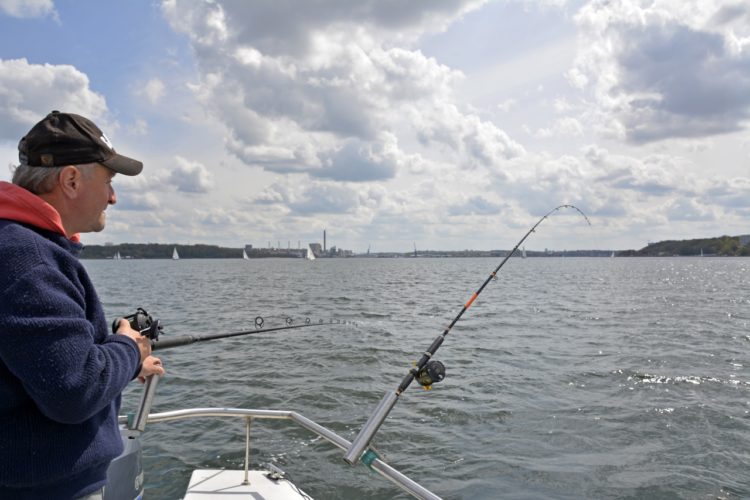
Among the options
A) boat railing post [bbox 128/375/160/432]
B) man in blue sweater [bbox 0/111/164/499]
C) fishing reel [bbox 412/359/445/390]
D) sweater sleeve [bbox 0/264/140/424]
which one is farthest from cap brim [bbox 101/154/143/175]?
fishing reel [bbox 412/359/445/390]

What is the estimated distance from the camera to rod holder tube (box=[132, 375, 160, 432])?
2.32m

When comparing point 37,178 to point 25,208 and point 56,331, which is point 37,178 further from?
point 56,331

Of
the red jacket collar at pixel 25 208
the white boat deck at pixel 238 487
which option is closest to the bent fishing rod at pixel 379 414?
the white boat deck at pixel 238 487

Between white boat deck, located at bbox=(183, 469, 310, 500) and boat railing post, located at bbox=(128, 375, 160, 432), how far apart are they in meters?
1.56

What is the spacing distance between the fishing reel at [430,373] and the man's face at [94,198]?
80.6 inches

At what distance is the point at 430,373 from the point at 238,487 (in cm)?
190

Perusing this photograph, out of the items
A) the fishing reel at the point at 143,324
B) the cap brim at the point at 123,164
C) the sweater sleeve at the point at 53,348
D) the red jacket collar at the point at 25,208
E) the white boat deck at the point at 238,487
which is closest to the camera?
the sweater sleeve at the point at 53,348

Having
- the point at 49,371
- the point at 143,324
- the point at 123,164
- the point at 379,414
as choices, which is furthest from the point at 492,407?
the point at 49,371

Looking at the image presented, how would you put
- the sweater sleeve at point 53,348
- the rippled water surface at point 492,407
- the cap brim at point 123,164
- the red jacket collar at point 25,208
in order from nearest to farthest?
the sweater sleeve at point 53,348
the red jacket collar at point 25,208
the cap brim at point 123,164
the rippled water surface at point 492,407

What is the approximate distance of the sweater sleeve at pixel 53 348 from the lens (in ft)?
4.68

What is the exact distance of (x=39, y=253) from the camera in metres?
1.51

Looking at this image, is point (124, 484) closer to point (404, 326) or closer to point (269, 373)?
point (269, 373)

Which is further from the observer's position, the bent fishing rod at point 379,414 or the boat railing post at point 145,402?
the bent fishing rod at point 379,414

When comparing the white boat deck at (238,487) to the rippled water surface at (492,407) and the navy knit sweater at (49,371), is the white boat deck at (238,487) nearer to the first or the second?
the rippled water surface at (492,407)
